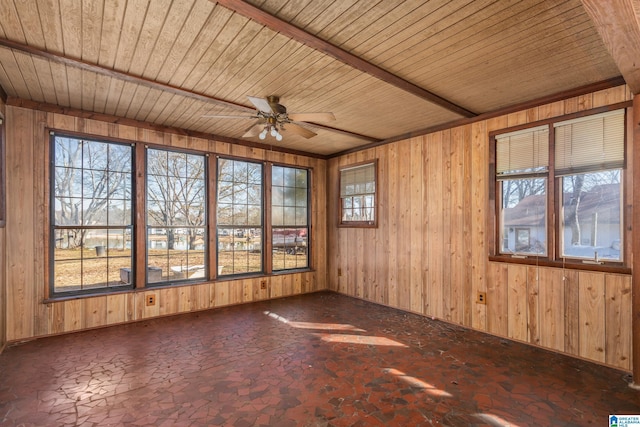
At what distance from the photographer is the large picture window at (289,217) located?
19.3 feet

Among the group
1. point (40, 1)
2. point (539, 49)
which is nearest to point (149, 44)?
point (40, 1)

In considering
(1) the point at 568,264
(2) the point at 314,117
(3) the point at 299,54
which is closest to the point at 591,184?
(1) the point at 568,264

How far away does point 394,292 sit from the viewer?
5121mm

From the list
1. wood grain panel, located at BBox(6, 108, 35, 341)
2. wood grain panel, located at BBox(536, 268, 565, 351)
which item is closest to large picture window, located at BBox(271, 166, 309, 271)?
wood grain panel, located at BBox(6, 108, 35, 341)

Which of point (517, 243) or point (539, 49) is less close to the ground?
point (539, 49)

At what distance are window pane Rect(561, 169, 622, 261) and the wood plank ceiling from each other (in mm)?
994

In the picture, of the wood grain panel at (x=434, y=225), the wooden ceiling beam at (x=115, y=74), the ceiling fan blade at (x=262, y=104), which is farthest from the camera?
the wood grain panel at (x=434, y=225)

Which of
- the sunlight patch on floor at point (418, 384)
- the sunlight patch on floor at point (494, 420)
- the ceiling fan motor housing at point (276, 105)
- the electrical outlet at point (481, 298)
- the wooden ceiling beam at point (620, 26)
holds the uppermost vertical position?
the ceiling fan motor housing at point (276, 105)

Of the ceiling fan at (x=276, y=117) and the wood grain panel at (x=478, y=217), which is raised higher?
the ceiling fan at (x=276, y=117)

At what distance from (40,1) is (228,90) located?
1593 millimetres

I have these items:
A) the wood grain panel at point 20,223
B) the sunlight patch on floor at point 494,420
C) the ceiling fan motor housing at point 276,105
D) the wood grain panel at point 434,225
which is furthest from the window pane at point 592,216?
the wood grain panel at point 20,223

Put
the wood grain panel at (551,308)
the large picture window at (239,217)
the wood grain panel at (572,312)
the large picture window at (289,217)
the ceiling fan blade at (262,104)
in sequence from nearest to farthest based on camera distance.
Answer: the ceiling fan blade at (262,104), the wood grain panel at (572,312), the wood grain panel at (551,308), the large picture window at (239,217), the large picture window at (289,217)

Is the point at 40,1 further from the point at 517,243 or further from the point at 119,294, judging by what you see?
the point at 517,243

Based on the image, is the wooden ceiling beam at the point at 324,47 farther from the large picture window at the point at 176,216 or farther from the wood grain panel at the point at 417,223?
the large picture window at the point at 176,216
